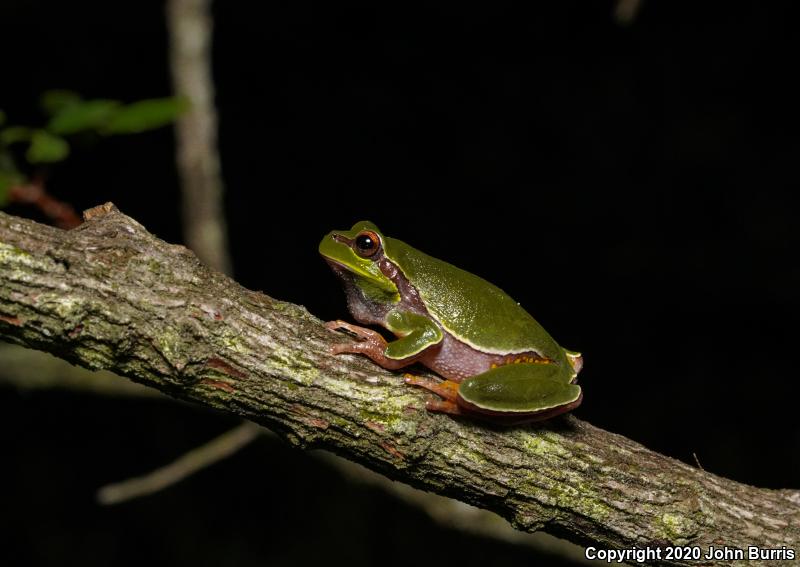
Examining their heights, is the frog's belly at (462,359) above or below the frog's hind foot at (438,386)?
above

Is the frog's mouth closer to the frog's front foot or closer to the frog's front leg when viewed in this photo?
the frog's front leg

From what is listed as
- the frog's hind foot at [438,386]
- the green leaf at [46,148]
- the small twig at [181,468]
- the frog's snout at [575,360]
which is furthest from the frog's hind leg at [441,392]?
the small twig at [181,468]

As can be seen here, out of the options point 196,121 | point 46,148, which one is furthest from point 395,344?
point 196,121

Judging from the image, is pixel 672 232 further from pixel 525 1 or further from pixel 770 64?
pixel 525 1

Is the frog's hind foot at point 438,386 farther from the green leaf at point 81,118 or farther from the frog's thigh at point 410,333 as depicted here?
the green leaf at point 81,118

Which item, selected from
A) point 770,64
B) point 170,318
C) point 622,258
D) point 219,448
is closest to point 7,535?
point 219,448
